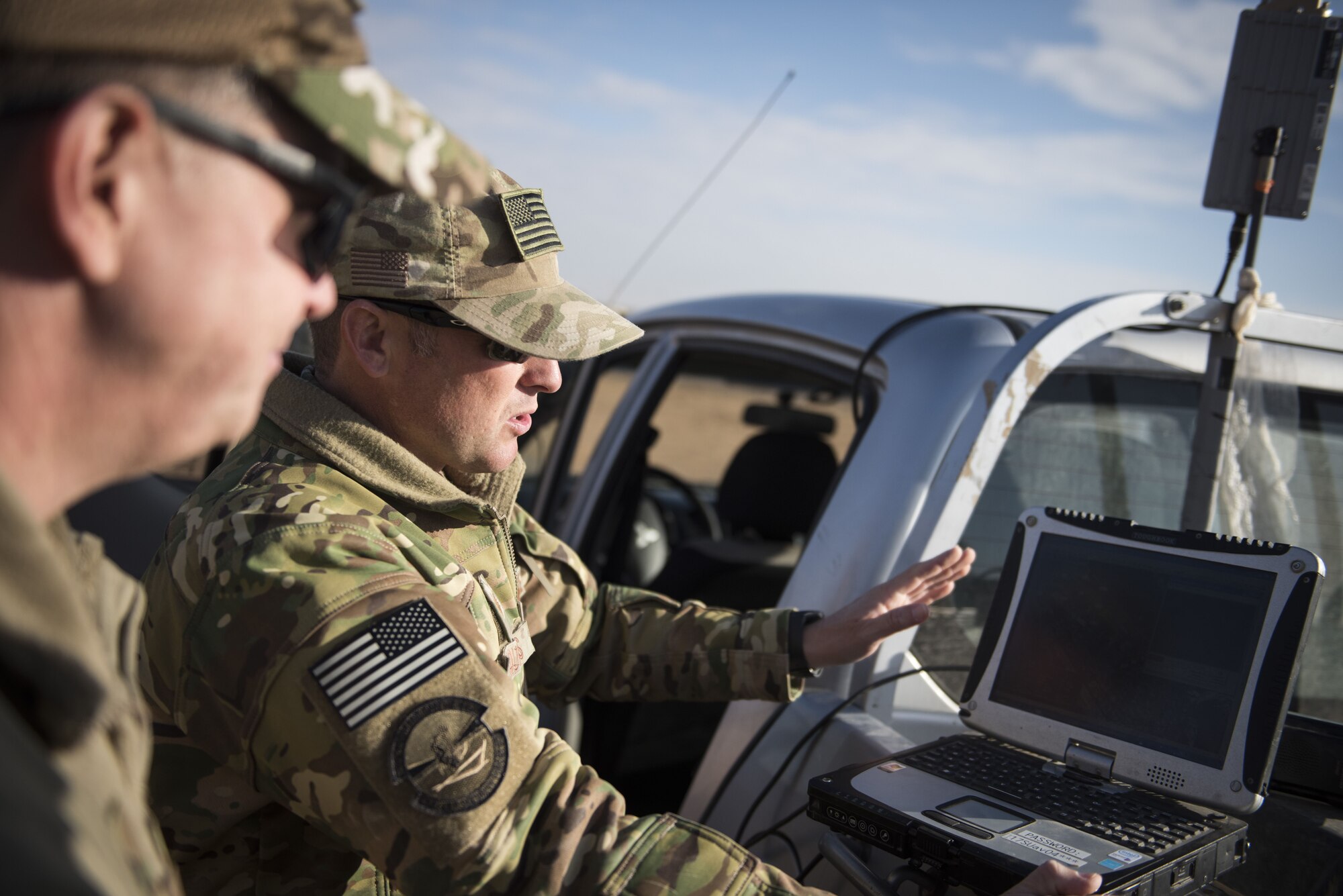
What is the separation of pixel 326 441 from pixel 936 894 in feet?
3.73

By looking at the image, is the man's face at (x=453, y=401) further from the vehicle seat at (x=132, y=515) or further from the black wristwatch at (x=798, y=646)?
the vehicle seat at (x=132, y=515)

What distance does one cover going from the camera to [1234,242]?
222 cm

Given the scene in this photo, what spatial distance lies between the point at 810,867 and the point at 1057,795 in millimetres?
498

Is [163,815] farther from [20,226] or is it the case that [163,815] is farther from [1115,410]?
[1115,410]

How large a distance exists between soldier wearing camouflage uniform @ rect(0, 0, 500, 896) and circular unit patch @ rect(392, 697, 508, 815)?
32cm

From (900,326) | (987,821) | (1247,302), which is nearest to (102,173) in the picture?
(987,821)

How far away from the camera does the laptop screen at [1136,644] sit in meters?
1.54

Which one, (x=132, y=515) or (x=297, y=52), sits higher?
(x=297, y=52)

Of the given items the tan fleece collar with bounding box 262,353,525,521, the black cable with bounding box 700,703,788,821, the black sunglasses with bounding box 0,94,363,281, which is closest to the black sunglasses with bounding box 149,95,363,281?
the black sunglasses with bounding box 0,94,363,281

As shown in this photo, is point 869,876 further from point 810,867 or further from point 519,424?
point 519,424

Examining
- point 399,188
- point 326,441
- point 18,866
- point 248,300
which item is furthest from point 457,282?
point 18,866

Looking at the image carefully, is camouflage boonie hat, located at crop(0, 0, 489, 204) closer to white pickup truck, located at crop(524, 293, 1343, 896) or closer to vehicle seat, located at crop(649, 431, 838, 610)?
white pickup truck, located at crop(524, 293, 1343, 896)

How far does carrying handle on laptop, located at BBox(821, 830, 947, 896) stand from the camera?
1.47 metres

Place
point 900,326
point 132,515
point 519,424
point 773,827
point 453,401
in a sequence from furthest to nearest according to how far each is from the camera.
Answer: point 132,515
point 900,326
point 773,827
point 519,424
point 453,401
